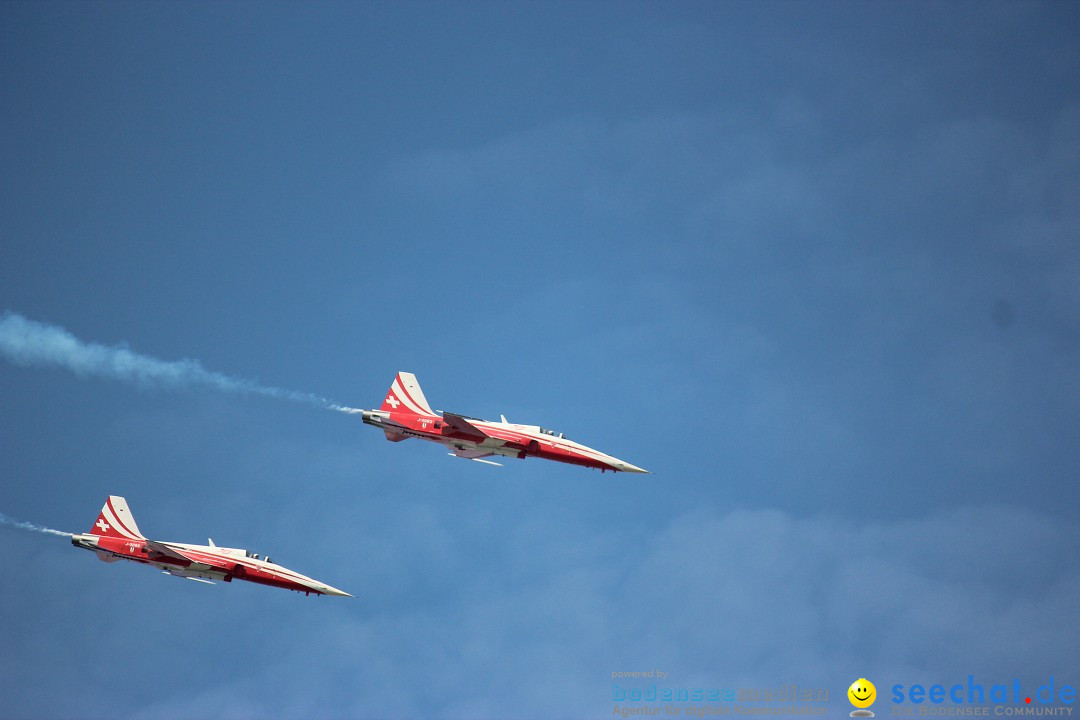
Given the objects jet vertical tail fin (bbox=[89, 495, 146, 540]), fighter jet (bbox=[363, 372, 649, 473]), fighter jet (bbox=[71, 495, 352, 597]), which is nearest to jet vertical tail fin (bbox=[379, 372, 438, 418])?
fighter jet (bbox=[363, 372, 649, 473])

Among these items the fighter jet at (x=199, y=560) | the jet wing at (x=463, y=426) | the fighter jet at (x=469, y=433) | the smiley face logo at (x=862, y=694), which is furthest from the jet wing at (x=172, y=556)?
the smiley face logo at (x=862, y=694)

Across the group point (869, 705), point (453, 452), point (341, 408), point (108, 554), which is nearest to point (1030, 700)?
point (869, 705)

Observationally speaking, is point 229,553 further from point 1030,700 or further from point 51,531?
point 1030,700

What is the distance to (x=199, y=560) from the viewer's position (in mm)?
141875

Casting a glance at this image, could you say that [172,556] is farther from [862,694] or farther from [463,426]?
[862,694]

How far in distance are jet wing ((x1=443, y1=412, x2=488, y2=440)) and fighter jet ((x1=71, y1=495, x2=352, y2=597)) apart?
610 inches

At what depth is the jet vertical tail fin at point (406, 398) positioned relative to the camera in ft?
469

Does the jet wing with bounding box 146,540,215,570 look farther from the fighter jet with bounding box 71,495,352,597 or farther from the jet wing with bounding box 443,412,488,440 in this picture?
the jet wing with bounding box 443,412,488,440

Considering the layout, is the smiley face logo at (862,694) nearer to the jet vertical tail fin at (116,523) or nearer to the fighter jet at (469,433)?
the fighter jet at (469,433)

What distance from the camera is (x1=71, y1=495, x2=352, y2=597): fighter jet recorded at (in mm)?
141875

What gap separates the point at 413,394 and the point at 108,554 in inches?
1056

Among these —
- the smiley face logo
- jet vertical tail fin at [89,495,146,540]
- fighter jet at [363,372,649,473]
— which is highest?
fighter jet at [363,372,649,473]

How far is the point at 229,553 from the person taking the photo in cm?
14238

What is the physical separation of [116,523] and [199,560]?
8134 mm
